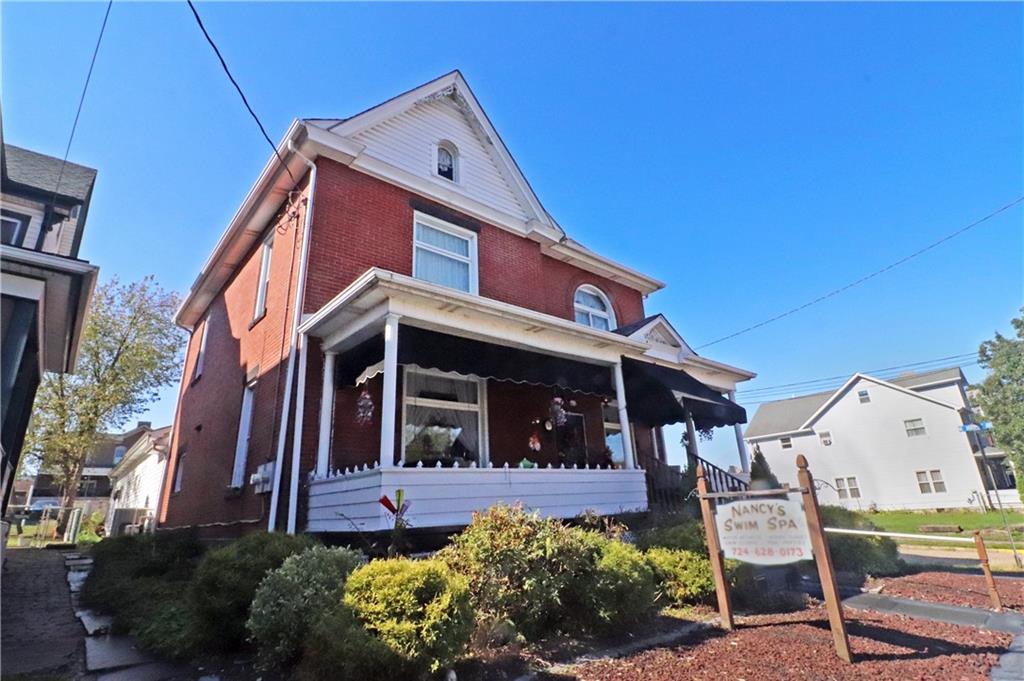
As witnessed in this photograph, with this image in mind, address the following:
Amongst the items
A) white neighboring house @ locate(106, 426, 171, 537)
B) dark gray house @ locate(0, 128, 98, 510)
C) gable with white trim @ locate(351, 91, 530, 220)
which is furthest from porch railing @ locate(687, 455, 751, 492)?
white neighboring house @ locate(106, 426, 171, 537)

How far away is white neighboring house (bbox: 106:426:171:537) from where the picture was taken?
1712 centimetres

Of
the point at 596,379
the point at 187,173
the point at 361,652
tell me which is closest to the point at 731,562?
the point at 596,379

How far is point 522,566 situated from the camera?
451cm

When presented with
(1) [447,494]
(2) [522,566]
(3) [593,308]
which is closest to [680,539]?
(2) [522,566]

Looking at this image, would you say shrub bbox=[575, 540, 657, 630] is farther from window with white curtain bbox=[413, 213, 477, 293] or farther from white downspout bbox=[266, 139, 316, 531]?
window with white curtain bbox=[413, 213, 477, 293]

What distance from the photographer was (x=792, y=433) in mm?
36594

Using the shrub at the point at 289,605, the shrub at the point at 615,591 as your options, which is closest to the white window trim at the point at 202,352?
the shrub at the point at 289,605

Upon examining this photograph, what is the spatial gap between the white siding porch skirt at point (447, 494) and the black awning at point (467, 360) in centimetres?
156

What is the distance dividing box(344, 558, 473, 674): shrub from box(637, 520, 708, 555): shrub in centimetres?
349

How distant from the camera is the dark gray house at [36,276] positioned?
244 inches

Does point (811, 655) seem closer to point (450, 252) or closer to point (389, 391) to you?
point (389, 391)

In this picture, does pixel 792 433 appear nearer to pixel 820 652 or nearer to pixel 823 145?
pixel 823 145

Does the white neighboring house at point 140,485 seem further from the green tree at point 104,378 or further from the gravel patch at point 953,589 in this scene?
the gravel patch at point 953,589

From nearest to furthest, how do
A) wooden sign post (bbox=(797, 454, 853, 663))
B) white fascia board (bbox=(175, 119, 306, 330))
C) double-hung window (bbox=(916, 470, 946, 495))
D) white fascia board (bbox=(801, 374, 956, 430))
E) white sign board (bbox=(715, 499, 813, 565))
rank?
1. wooden sign post (bbox=(797, 454, 853, 663))
2. white sign board (bbox=(715, 499, 813, 565))
3. white fascia board (bbox=(175, 119, 306, 330))
4. double-hung window (bbox=(916, 470, 946, 495))
5. white fascia board (bbox=(801, 374, 956, 430))
